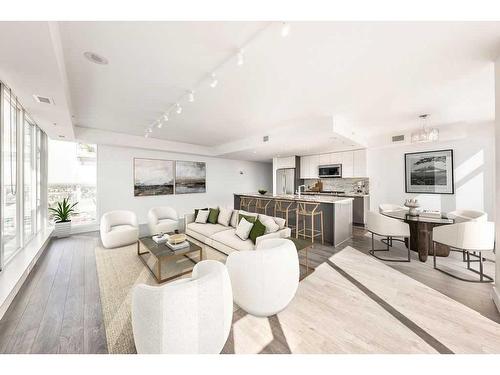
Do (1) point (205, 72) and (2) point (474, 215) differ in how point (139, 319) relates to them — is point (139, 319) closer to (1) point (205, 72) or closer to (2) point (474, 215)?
(1) point (205, 72)

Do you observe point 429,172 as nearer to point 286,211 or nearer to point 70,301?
point 286,211

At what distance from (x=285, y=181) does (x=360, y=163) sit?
280 centimetres

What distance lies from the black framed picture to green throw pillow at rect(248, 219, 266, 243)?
4.90 meters

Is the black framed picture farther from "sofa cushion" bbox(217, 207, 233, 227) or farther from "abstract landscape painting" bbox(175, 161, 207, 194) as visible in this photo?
"abstract landscape painting" bbox(175, 161, 207, 194)

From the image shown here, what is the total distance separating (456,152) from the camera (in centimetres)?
464

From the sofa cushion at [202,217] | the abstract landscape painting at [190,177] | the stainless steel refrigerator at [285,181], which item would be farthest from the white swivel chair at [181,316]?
the stainless steel refrigerator at [285,181]

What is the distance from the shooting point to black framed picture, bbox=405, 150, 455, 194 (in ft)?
15.6

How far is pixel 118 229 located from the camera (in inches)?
154

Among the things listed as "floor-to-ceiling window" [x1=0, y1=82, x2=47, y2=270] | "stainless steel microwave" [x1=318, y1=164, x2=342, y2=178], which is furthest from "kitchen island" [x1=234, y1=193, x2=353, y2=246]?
"floor-to-ceiling window" [x1=0, y1=82, x2=47, y2=270]

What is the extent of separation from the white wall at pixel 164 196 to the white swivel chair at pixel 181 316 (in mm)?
5448
